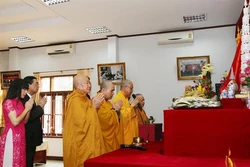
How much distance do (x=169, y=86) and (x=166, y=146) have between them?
389cm

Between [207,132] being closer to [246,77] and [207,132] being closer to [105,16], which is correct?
[246,77]

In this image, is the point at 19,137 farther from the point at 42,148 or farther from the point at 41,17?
the point at 42,148

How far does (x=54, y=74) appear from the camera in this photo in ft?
21.9

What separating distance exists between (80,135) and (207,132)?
1286 millimetres

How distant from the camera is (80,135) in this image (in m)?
2.61

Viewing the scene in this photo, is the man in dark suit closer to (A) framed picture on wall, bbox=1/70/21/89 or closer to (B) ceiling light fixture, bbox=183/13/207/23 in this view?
(B) ceiling light fixture, bbox=183/13/207/23

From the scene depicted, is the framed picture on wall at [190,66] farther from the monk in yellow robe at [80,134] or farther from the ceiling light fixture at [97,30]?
the monk in yellow robe at [80,134]

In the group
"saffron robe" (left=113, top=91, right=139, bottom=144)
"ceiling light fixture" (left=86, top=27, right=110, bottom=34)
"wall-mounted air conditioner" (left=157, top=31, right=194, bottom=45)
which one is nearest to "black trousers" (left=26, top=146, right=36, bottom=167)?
"saffron robe" (left=113, top=91, right=139, bottom=144)

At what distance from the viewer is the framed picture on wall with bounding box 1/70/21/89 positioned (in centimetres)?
679

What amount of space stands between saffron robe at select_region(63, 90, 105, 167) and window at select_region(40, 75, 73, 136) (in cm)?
391

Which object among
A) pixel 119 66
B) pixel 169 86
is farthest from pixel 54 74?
pixel 169 86

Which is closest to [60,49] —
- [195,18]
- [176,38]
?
[176,38]

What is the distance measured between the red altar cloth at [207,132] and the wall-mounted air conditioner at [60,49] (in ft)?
15.9

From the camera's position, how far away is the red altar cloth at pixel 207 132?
5.70ft
